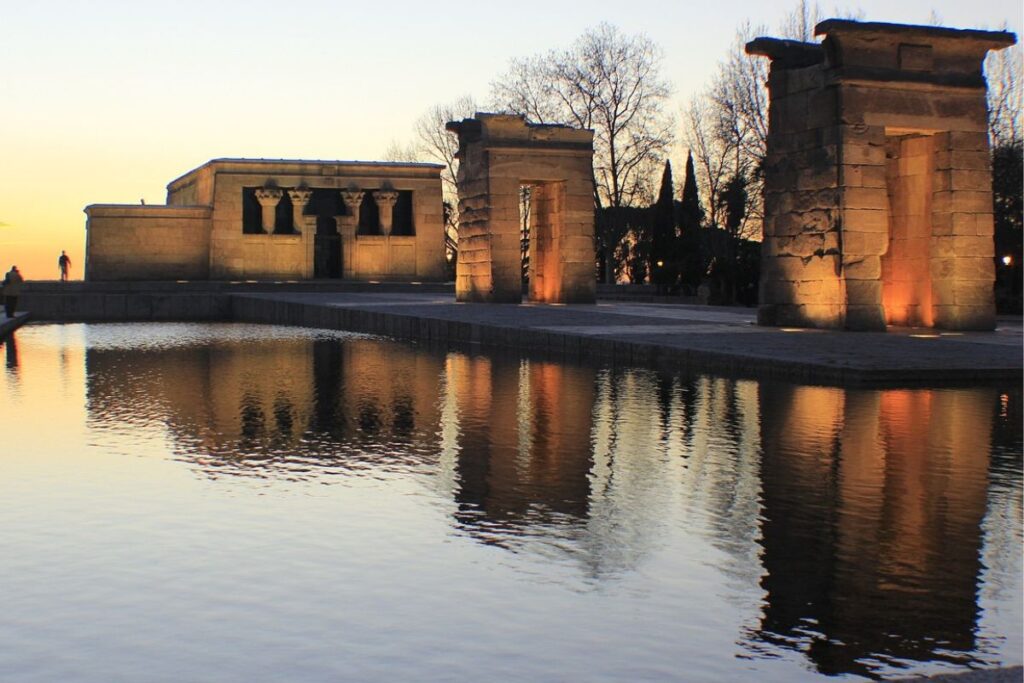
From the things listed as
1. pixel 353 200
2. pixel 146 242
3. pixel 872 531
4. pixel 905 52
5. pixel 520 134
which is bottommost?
pixel 872 531

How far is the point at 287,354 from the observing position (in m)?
20.1

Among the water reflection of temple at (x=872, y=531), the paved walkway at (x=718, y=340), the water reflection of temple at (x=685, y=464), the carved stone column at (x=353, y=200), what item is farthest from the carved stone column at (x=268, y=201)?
the water reflection of temple at (x=872, y=531)

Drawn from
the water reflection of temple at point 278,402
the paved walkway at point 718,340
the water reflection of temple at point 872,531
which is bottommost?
the water reflection of temple at point 872,531

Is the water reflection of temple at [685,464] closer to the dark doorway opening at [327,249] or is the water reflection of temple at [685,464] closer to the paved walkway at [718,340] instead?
the paved walkway at [718,340]

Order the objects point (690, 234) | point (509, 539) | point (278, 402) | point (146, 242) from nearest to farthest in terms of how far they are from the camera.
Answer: point (509, 539) < point (278, 402) < point (146, 242) < point (690, 234)

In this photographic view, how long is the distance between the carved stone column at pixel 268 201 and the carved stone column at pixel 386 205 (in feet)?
12.7

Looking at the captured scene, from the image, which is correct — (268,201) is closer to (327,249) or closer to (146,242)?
(327,249)

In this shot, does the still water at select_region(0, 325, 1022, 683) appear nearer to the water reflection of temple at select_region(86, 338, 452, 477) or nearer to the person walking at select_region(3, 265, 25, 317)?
the water reflection of temple at select_region(86, 338, 452, 477)

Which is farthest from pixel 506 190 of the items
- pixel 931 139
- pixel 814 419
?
pixel 814 419

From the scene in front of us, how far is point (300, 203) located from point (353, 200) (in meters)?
2.11

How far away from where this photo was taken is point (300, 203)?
5122cm

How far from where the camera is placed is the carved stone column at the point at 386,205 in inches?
2064

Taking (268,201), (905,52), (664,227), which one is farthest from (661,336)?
(664,227)

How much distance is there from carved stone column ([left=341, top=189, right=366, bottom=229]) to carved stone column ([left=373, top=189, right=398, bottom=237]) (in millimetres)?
797
